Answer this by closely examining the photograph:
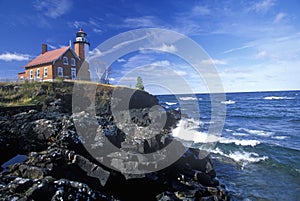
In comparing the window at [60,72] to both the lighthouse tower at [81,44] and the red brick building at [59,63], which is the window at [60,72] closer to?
the red brick building at [59,63]

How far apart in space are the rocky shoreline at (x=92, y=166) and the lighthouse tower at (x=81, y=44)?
2008cm

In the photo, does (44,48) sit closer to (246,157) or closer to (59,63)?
(59,63)

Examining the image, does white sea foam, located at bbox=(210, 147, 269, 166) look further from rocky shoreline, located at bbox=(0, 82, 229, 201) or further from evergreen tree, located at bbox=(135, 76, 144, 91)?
evergreen tree, located at bbox=(135, 76, 144, 91)

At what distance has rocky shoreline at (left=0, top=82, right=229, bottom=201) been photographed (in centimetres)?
546

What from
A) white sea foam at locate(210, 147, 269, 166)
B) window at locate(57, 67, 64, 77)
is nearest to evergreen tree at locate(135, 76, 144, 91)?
window at locate(57, 67, 64, 77)

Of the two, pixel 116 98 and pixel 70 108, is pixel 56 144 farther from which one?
pixel 116 98

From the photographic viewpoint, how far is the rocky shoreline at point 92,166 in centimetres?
546

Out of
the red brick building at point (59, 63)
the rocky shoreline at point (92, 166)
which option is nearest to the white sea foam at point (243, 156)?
the rocky shoreline at point (92, 166)

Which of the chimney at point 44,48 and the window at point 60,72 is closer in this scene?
the window at point 60,72

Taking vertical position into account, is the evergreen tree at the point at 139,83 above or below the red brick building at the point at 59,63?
below

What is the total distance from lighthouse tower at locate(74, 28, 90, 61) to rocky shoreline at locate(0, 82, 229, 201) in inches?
791

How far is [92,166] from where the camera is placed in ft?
24.4

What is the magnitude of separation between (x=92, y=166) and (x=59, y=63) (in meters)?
22.8

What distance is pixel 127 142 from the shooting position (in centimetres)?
1066
